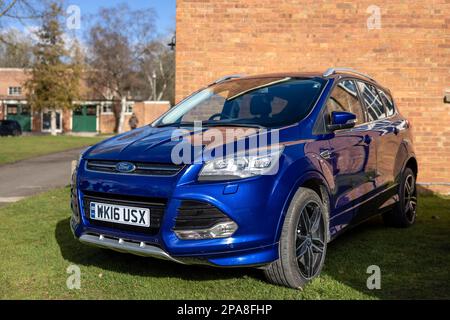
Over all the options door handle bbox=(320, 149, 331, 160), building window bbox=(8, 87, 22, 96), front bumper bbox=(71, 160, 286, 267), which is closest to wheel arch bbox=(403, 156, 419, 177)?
door handle bbox=(320, 149, 331, 160)

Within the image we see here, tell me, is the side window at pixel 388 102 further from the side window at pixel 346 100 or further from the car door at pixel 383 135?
the side window at pixel 346 100

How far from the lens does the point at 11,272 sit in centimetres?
406

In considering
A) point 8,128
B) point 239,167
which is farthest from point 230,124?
point 8,128

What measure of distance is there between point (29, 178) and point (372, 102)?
8927mm

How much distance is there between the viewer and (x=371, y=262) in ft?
14.3

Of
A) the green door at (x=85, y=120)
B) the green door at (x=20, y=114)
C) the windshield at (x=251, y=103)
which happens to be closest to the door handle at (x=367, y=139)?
the windshield at (x=251, y=103)

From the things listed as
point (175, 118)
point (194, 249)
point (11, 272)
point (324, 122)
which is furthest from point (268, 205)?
point (11, 272)

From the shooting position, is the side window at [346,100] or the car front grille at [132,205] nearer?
the car front grille at [132,205]

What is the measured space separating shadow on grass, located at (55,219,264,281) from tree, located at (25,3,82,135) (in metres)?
40.0

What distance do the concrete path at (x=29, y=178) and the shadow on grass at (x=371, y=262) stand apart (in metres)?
3.79

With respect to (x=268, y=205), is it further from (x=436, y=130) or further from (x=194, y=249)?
(x=436, y=130)

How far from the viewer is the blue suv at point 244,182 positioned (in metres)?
3.22

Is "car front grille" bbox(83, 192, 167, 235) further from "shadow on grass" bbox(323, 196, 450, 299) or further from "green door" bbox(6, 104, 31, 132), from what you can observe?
"green door" bbox(6, 104, 31, 132)
